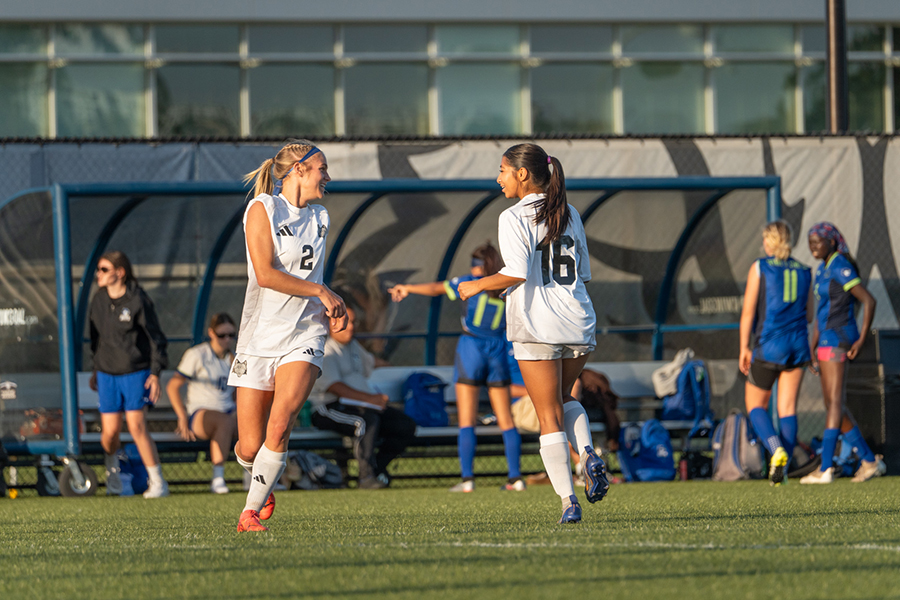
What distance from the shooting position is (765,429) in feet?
27.7

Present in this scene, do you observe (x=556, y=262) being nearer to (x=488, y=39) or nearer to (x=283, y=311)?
(x=283, y=311)

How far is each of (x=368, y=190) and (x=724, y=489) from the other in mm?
3552

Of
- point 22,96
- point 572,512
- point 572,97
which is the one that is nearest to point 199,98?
point 22,96

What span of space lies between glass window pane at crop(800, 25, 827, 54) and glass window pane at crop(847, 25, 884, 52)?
386mm

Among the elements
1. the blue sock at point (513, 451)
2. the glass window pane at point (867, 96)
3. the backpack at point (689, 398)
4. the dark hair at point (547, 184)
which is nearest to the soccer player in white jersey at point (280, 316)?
the dark hair at point (547, 184)

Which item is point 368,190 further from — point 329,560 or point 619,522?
point 329,560

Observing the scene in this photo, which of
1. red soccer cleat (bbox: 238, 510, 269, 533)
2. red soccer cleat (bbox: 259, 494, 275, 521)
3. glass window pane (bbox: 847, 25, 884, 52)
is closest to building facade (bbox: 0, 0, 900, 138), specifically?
glass window pane (bbox: 847, 25, 884, 52)

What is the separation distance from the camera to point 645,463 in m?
9.84

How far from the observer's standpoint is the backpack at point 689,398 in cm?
1034

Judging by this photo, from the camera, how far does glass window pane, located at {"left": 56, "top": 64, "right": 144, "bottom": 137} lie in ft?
55.0

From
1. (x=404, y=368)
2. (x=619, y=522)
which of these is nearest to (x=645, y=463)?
(x=404, y=368)

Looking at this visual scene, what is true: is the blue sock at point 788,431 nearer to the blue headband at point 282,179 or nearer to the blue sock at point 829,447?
the blue sock at point 829,447

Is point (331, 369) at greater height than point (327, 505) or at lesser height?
greater

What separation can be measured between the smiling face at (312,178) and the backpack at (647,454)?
5.19 m
